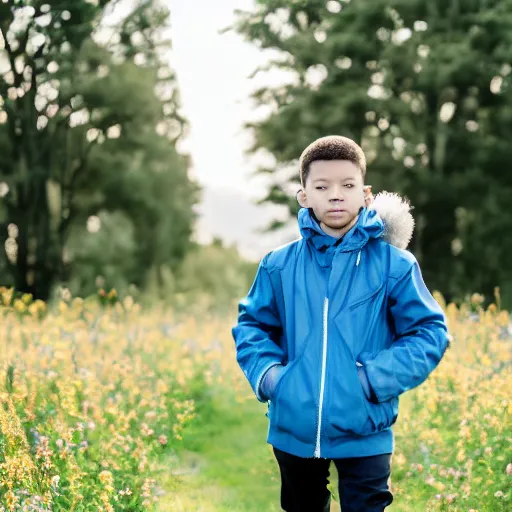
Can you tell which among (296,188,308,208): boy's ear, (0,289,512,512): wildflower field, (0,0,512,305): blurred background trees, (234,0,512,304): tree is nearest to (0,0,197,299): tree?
(0,0,512,305): blurred background trees

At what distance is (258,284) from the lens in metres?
2.97

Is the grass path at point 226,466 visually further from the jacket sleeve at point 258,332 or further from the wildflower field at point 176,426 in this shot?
the jacket sleeve at point 258,332

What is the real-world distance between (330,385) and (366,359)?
0.16 meters

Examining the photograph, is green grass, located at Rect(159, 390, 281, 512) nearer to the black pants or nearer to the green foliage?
the black pants

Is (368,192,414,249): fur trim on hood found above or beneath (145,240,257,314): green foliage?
beneath

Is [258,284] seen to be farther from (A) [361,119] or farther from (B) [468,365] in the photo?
(A) [361,119]

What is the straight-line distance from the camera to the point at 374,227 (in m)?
2.79

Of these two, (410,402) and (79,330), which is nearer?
(410,402)

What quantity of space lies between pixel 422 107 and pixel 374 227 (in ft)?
51.3

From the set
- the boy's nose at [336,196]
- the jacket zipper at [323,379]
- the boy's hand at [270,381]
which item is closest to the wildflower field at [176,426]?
the boy's hand at [270,381]

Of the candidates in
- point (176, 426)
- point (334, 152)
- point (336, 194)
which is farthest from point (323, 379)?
point (176, 426)

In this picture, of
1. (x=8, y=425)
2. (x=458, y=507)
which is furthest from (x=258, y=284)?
(x=458, y=507)

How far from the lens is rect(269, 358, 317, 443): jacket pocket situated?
2.65m

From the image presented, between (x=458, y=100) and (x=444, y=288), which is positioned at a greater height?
(x=458, y=100)
